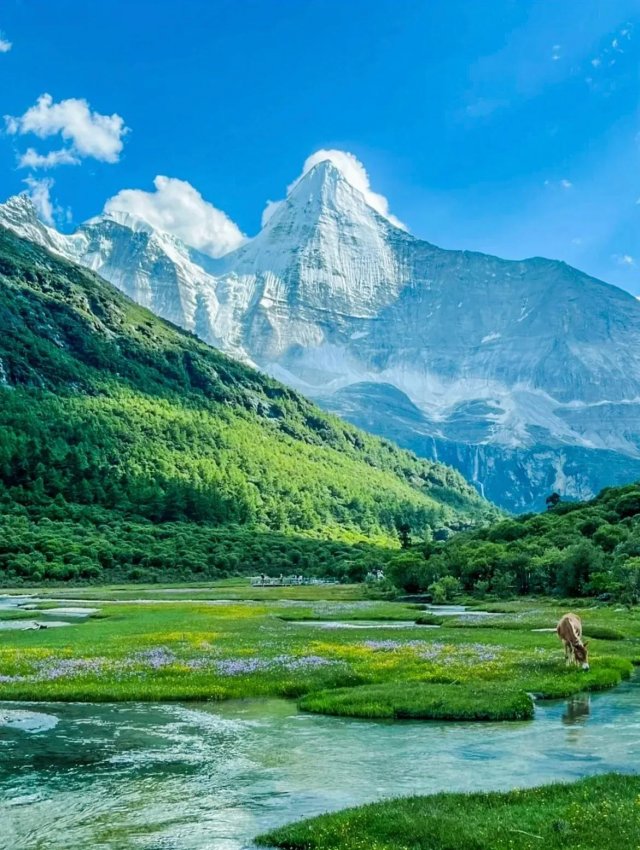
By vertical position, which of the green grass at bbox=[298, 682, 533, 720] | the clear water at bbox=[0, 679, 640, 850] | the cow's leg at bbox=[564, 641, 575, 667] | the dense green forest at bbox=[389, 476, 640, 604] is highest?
the dense green forest at bbox=[389, 476, 640, 604]

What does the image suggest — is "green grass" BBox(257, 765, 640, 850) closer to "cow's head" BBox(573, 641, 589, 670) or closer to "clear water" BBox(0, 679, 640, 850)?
"clear water" BBox(0, 679, 640, 850)

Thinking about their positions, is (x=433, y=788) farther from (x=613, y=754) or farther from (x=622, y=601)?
(x=622, y=601)

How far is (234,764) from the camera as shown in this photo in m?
24.0

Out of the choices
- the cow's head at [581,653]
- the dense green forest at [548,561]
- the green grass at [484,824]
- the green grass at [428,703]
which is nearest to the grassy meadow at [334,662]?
the green grass at [428,703]

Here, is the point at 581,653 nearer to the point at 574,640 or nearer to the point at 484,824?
the point at 574,640

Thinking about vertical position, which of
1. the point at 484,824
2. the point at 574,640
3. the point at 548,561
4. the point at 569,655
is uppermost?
the point at 548,561

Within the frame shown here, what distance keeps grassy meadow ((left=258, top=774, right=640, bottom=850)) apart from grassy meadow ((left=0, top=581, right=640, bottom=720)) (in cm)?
1159

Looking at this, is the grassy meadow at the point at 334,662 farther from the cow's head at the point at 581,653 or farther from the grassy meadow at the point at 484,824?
the grassy meadow at the point at 484,824

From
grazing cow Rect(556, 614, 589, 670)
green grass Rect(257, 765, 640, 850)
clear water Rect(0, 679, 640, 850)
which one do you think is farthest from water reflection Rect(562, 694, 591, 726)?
green grass Rect(257, 765, 640, 850)

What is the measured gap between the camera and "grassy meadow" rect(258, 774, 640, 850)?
16.4 metres

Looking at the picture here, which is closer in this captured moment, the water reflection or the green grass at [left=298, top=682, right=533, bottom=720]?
the water reflection

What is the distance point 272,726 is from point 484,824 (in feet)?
44.3

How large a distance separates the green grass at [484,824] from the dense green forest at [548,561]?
67.8 metres

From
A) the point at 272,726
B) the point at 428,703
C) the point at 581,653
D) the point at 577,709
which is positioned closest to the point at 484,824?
the point at 272,726
